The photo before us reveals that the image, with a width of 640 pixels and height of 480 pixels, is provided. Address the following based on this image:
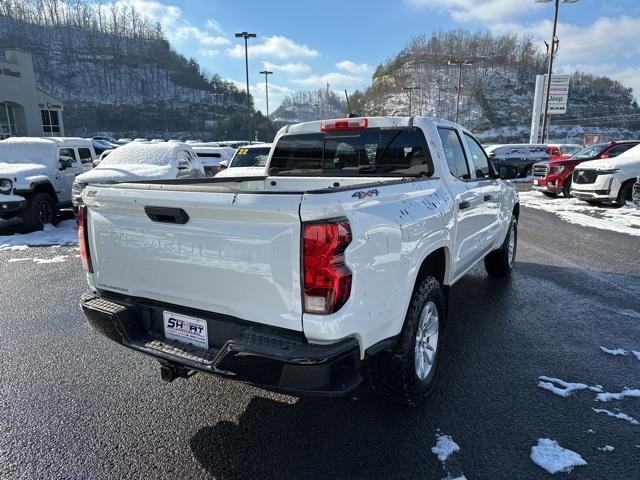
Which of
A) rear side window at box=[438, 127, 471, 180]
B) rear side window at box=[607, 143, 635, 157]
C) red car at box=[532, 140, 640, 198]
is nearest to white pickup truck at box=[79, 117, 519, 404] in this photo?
rear side window at box=[438, 127, 471, 180]

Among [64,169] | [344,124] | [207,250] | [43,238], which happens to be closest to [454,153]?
[344,124]

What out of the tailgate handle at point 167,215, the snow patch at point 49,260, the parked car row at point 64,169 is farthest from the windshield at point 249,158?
the tailgate handle at point 167,215

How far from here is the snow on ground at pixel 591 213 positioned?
32.0 ft

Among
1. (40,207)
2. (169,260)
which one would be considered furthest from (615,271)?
(40,207)

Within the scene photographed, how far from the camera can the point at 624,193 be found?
12.0 meters

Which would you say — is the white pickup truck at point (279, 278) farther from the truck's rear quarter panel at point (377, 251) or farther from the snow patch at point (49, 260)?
the snow patch at point (49, 260)

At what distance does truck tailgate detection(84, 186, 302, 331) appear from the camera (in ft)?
7.02

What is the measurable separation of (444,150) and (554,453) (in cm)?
240

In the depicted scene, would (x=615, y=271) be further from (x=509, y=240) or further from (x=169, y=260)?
(x=169, y=260)

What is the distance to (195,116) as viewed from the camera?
109062 mm

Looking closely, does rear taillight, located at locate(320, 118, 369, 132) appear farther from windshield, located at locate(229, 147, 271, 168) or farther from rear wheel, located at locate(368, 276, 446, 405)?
windshield, located at locate(229, 147, 271, 168)

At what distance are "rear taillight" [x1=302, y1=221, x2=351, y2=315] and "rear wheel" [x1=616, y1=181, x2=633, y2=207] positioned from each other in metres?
12.7

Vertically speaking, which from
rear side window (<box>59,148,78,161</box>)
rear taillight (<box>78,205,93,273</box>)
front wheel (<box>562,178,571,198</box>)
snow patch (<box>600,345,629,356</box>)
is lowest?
snow patch (<box>600,345,629,356</box>)

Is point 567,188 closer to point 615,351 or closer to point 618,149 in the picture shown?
point 618,149
